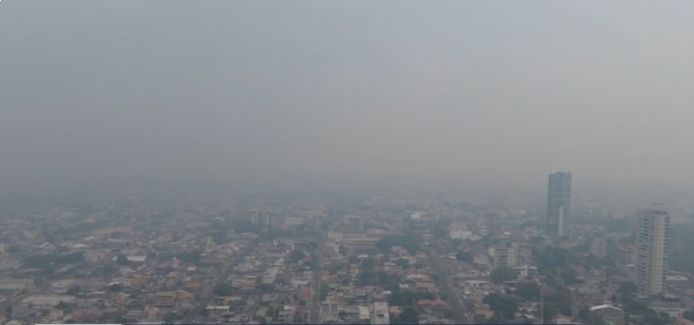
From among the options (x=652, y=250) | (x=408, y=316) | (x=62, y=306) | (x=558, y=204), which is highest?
(x=558, y=204)

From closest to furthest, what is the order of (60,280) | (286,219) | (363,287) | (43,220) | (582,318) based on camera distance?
(582,318) < (363,287) < (60,280) < (43,220) < (286,219)

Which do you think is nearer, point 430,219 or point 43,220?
point 43,220

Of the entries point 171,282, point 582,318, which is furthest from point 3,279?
point 582,318

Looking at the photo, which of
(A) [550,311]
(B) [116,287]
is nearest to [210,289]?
(B) [116,287]

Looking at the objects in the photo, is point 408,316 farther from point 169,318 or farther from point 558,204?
point 558,204

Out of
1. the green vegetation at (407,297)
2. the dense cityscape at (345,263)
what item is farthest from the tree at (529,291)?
the green vegetation at (407,297)

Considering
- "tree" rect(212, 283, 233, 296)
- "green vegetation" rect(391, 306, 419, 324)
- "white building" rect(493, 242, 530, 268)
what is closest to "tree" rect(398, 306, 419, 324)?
"green vegetation" rect(391, 306, 419, 324)

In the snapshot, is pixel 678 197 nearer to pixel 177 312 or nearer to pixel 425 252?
pixel 425 252

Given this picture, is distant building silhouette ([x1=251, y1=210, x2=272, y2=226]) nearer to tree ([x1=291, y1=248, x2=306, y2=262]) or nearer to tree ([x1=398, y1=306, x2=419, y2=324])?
tree ([x1=291, y1=248, x2=306, y2=262])
